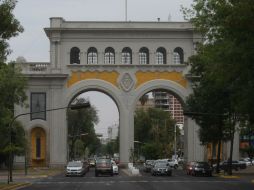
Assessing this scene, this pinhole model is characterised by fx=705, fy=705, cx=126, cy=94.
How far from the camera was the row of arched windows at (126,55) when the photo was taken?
9225cm

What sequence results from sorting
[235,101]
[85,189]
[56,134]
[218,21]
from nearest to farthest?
[218,21] < [85,189] < [235,101] < [56,134]

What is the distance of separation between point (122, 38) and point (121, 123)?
11.1 meters

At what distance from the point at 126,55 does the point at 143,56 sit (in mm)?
2267

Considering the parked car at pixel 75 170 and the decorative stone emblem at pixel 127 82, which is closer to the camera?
the parked car at pixel 75 170

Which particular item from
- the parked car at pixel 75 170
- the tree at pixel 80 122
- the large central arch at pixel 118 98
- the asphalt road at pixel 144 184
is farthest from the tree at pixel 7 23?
the tree at pixel 80 122

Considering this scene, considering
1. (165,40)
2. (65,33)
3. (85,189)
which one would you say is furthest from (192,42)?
(85,189)

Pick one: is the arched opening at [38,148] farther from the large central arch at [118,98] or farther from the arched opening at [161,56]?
the arched opening at [161,56]

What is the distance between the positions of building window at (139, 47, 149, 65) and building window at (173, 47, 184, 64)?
368 cm

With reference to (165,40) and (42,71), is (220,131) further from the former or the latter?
(42,71)

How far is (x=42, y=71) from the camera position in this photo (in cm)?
9125

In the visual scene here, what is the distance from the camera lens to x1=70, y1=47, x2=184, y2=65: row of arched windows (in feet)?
303

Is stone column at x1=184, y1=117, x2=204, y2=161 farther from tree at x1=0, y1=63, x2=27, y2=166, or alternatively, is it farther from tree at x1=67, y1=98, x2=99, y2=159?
tree at x1=67, y1=98, x2=99, y2=159

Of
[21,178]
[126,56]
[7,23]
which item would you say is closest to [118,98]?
[126,56]

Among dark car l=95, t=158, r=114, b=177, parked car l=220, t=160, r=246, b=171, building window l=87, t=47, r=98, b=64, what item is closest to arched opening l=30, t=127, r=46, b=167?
building window l=87, t=47, r=98, b=64
